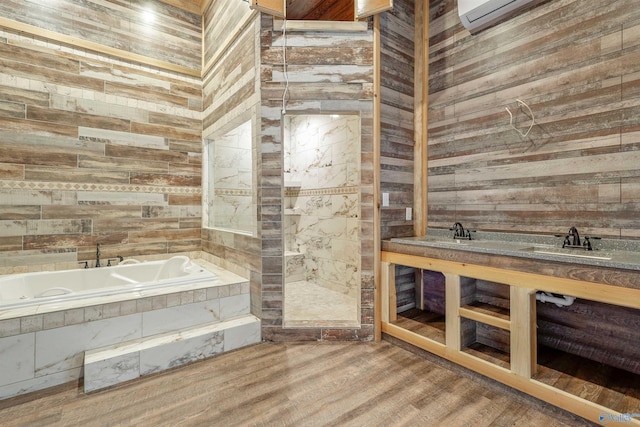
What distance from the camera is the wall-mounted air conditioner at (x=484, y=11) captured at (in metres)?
2.25

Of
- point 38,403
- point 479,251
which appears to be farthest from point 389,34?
point 38,403

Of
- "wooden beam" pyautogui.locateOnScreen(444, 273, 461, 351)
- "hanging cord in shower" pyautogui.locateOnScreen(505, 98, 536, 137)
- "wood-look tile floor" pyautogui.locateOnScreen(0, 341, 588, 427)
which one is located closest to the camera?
"wood-look tile floor" pyautogui.locateOnScreen(0, 341, 588, 427)

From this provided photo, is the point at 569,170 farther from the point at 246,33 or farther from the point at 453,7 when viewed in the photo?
the point at 246,33

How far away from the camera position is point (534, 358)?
1801mm

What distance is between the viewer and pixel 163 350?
2.19 meters

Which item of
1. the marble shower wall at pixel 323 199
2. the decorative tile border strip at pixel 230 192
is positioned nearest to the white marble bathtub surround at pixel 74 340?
the decorative tile border strip at pixel 230 192

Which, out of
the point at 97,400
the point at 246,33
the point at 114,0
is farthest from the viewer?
the point at 114,0

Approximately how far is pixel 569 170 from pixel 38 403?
11.8 ft

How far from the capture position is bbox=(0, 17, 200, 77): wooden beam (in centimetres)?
286

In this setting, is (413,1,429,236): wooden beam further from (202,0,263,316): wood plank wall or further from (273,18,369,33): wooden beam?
(202,0,263,316): wood plank wall

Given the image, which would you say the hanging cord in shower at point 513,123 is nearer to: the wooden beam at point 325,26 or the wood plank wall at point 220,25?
the wooden beam at point 325,26

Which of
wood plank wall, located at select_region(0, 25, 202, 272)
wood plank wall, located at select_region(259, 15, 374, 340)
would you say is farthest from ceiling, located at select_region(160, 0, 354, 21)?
wood plank wall, located at select_region(259, 15, 374, 340)

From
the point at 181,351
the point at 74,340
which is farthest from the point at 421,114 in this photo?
the point at 74,340

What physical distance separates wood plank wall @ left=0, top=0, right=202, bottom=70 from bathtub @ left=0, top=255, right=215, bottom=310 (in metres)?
2.37
